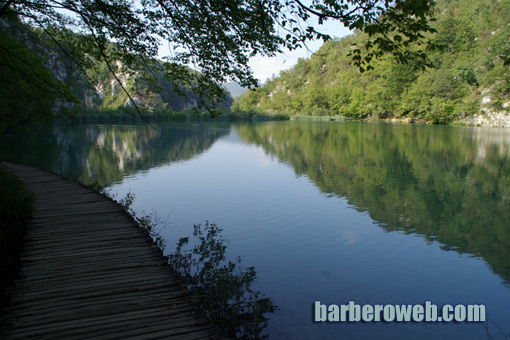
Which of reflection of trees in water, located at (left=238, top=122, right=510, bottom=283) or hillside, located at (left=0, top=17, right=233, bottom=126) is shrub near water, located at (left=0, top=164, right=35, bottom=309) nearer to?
hillside, located at (left=0, top=17, right=233, bottom=126)

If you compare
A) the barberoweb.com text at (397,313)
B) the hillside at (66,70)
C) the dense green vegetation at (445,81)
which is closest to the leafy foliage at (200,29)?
the hillside at (66,70)

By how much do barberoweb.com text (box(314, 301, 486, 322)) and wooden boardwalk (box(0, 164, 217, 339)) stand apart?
2.56 meters

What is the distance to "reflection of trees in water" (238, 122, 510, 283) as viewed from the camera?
952 centimetres

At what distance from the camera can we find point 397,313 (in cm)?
575

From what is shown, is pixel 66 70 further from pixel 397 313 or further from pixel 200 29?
pixel 397 313

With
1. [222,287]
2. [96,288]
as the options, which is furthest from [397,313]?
[96,288]

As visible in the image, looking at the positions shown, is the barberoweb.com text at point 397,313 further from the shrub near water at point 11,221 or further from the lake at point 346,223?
the shrub near water at point 11,221

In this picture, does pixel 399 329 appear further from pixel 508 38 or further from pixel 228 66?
pixel 508 38

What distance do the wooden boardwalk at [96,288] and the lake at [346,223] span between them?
1611 millimetres

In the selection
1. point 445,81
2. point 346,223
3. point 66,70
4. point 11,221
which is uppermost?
point 445,81

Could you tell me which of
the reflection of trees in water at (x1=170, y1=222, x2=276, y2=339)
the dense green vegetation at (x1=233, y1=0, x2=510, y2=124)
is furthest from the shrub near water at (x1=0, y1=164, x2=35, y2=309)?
the dense green vegetation at (x1=233, y1=0, x2=510, y2=124)

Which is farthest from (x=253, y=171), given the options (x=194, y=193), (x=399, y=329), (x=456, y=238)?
(x=399, y=329)

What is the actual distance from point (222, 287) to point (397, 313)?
307cm

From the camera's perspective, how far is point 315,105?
110 metres
